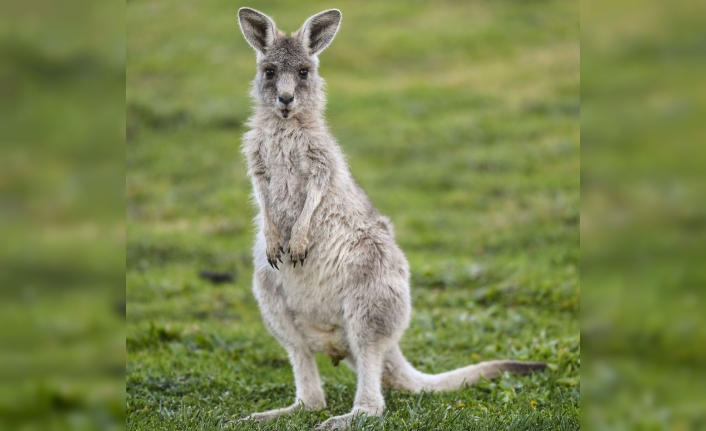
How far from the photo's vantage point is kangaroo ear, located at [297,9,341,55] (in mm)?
5543

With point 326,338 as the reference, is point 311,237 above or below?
above

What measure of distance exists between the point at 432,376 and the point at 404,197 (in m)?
6.99

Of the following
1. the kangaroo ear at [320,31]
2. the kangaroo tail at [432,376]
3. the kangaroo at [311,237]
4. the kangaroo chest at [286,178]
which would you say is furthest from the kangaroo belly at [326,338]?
the kangaroo ear at [320,31]

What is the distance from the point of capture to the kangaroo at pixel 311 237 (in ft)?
17.4

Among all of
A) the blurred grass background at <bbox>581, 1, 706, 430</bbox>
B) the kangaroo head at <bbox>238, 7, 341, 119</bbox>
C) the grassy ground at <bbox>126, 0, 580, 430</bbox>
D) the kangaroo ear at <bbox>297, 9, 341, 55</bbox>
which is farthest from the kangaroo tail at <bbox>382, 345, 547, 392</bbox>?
the blurred grass background at <bbox>581, 1, 706, 430</bbox>

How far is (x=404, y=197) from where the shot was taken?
12.7 meters

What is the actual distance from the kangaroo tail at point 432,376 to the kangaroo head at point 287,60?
6.84 ft

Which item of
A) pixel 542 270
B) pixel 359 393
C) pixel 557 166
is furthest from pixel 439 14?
pixel 359 393

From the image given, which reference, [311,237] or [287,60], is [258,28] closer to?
[287,60]

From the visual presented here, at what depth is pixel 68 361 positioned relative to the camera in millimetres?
2230

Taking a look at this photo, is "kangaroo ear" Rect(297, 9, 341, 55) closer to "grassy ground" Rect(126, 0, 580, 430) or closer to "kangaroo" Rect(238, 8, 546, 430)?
"kangaroo" Rect(238, 8, 546, 430)

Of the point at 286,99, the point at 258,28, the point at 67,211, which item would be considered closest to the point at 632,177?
the point at 67,211

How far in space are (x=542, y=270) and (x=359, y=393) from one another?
184 inches

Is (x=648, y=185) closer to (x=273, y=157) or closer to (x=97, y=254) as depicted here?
(x=97, y=254)
